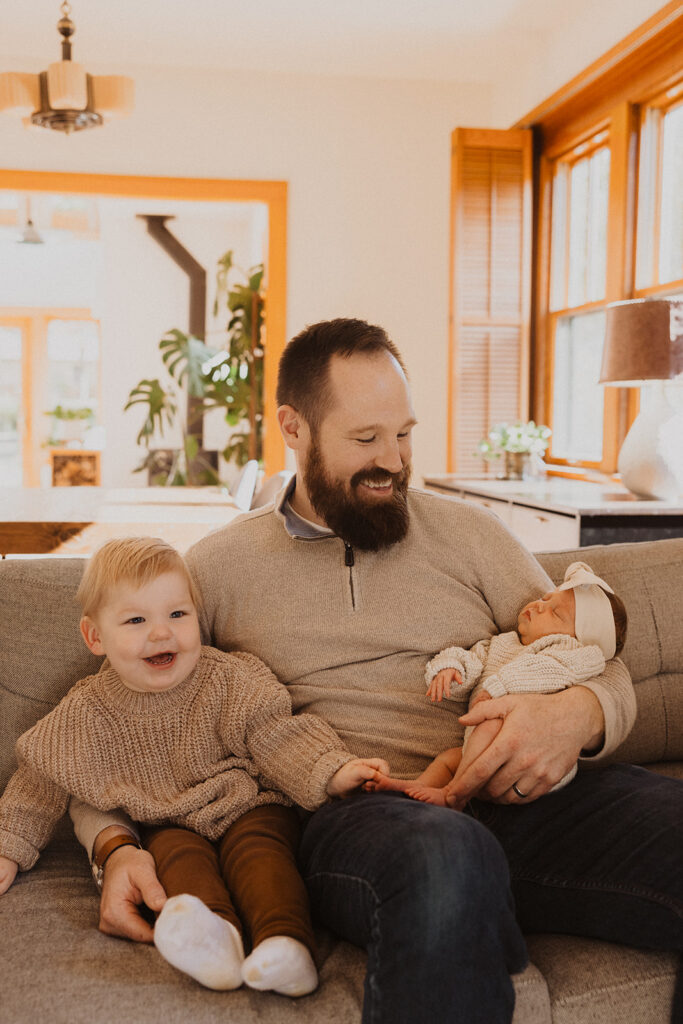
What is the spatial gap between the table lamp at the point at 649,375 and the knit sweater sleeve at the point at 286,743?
219 centimetres

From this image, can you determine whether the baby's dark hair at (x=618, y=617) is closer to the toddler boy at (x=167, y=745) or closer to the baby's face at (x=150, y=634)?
the toddler boy at (x=167, y=745)

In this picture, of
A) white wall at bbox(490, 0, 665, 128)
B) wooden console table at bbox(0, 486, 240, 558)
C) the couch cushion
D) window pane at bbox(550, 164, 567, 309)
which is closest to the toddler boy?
the couch cushion

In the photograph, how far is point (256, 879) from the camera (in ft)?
4.16

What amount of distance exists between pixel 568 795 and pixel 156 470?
718 centimetres

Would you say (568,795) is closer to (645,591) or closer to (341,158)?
(645,591)

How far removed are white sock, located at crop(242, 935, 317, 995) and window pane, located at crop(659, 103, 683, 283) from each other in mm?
3572

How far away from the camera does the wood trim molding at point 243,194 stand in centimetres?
528

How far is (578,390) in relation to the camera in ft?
16.6

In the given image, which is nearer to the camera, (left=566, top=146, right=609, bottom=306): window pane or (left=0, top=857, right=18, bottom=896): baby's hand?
(left=0, top=857, right=18, bottom=896): baby's hand

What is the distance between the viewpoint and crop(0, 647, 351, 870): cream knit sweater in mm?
1419

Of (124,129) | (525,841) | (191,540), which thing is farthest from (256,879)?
(124,129)

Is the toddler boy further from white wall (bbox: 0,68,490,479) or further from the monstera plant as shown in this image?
the monstera plant

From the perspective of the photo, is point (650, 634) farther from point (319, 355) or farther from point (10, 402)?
point (10, 402)

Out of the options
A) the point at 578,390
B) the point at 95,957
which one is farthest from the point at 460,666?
the point at 578,390
